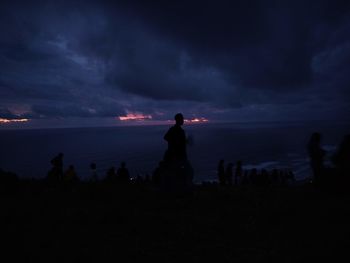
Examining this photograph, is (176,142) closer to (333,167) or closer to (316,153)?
(316,153)

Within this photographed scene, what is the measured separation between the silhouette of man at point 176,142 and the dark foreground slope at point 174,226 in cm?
132

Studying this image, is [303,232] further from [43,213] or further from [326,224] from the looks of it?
[43,213]

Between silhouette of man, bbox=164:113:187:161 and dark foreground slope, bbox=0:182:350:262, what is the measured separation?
132 centimetres

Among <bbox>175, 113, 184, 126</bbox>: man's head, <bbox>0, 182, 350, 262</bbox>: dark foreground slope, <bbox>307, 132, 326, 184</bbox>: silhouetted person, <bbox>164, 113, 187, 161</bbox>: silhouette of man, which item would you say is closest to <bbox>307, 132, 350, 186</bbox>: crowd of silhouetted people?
<bbox>307, 132, 326, 184</bbox>: silhouetted person

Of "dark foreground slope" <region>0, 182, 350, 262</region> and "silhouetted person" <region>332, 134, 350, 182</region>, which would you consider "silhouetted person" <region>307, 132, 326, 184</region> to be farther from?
"dark foreground slope" <region>0, 182, 350, 262</region>

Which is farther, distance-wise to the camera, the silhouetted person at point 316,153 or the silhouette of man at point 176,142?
the silhouetted person at point 316,153

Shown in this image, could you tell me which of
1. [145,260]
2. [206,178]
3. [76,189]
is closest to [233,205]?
[145,260]

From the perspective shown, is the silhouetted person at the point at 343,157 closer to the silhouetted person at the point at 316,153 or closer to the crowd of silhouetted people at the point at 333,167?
the crowd of silhouetted people at the point at 333,167

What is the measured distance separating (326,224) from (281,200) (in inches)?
107

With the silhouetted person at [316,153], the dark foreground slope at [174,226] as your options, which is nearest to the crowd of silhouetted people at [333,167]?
the silhouetted person at [316,153]

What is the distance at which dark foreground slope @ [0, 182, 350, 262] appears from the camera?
604 cm

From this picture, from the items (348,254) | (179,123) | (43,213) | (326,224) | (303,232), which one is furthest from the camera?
(179,123)

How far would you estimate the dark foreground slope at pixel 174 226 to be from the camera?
6035 millimetres

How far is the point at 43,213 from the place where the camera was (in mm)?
8789
